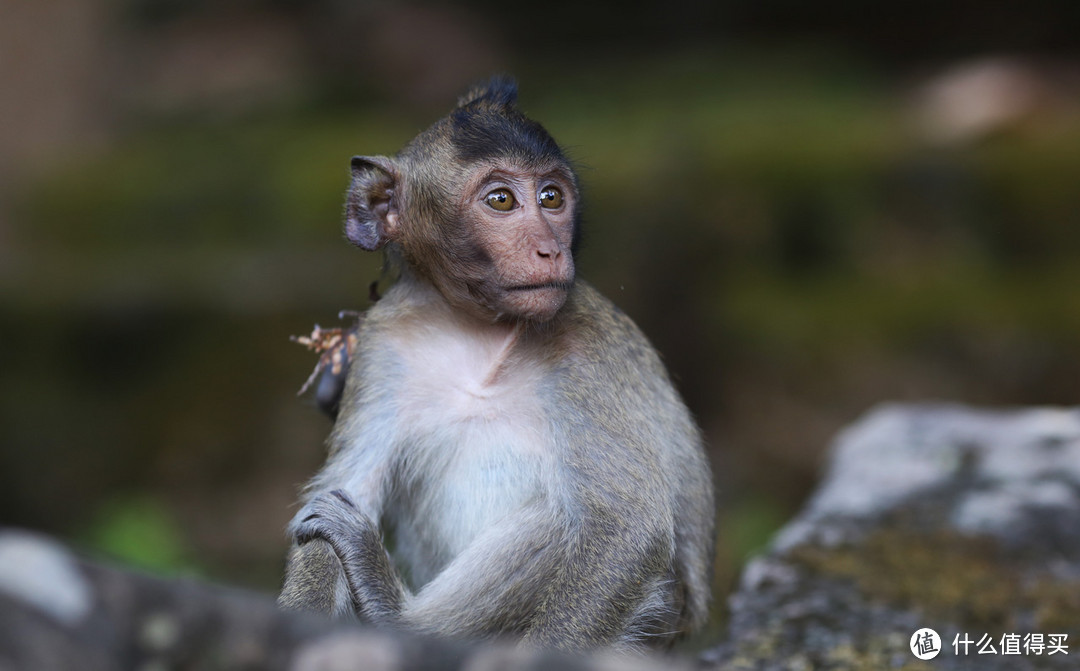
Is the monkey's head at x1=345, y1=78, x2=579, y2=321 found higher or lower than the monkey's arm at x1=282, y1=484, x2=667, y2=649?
higher

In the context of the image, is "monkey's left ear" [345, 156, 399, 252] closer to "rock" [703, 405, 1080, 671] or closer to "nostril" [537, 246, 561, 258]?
"nostril" [537, 246, 561, 258]

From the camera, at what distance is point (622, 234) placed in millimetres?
9828

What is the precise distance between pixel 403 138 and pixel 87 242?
12.3ft

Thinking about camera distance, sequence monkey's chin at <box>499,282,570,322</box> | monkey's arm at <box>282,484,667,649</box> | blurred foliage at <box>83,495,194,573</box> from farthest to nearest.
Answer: blurred foliage at <box>83,495,194,573</box>, monkey's chin at <box>499,282,570,322</box>, monkey's arm at <box>282,484,667,649</box>

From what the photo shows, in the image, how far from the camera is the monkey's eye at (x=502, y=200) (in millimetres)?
4137

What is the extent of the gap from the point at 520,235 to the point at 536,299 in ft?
0.85

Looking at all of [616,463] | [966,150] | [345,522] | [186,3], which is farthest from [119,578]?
[186,3]

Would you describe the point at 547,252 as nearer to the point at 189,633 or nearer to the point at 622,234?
the point at 189,633

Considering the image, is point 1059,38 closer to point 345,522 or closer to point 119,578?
point 345,522

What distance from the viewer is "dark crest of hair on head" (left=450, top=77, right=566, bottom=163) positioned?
4.14 meters

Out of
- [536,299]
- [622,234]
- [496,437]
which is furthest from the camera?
[622,234]

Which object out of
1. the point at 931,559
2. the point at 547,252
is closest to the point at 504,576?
the point at 547,252

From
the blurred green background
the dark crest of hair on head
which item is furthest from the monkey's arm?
the blurred green background

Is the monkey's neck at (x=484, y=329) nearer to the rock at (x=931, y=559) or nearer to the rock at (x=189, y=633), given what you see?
the rock at (x=931, y=559)
